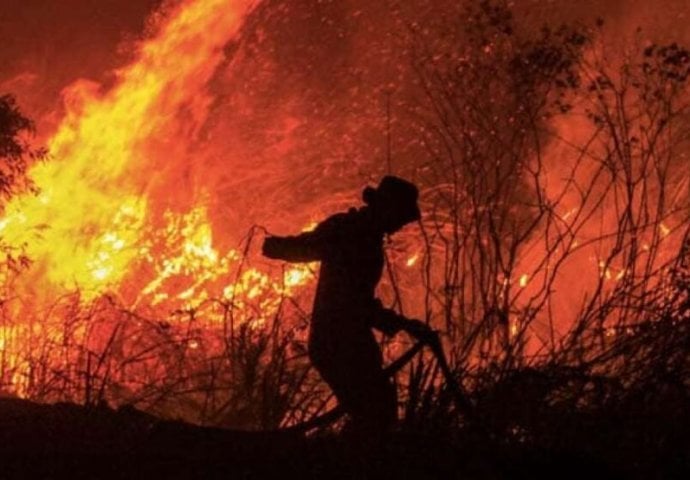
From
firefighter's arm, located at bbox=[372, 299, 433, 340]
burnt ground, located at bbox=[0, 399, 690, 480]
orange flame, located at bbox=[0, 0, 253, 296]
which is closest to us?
burnt ground, located at bbox=[0, 399, 690, 480]

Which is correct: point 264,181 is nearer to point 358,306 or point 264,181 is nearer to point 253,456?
point 358,306

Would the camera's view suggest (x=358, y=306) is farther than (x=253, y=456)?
Yes

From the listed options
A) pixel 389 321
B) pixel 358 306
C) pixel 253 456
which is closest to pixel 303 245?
pixel 358 306

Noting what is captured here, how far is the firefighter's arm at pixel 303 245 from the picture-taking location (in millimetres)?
6344

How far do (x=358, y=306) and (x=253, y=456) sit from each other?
1.02 m

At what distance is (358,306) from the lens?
661 cm

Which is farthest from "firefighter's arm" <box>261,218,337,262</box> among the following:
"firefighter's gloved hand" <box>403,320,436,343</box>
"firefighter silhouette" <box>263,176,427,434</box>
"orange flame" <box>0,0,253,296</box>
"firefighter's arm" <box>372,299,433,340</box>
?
"orange flame" <box>0,0,253,296</box>

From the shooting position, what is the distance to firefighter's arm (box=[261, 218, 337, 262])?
6.34m

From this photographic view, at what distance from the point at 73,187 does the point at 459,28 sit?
18.8 feet

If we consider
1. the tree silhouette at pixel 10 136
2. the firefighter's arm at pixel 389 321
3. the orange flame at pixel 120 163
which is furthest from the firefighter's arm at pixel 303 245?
the orange flame at pixel 120 163

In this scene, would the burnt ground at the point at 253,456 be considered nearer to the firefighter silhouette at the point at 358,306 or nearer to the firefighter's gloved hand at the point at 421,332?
the firefighter silhouette at the point at 358,306

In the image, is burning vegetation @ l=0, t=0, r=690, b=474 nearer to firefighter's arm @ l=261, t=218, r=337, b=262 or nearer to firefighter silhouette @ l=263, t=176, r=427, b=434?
firefighter silhouette @ l=263, t=176, r=427, b=434

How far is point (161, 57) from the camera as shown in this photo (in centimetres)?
1738

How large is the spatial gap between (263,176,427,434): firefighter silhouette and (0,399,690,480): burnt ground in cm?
24
